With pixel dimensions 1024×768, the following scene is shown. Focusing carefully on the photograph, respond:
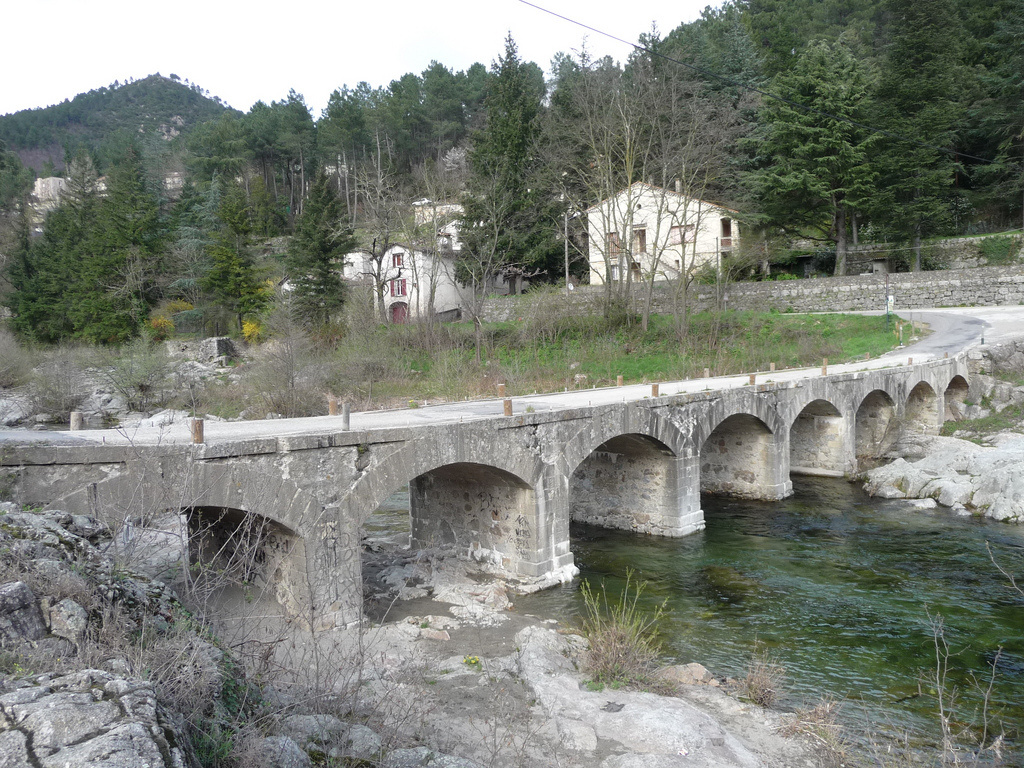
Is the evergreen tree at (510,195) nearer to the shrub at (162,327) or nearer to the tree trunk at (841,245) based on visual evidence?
the tree trunk at (841,245)

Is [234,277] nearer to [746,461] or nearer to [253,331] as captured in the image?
[253,331]

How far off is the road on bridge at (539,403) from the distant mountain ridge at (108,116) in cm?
9995

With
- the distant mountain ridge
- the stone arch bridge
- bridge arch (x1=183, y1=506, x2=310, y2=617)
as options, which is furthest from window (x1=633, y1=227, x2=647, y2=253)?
the distant mountain ridge

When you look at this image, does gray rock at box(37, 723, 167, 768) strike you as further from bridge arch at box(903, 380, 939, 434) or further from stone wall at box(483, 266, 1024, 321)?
stone wall at box(483, 266, 1024, 321)

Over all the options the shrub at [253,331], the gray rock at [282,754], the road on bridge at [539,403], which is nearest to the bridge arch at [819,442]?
the road on bridge at [539,403]

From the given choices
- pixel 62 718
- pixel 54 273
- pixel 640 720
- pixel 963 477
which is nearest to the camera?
pixel 62 718

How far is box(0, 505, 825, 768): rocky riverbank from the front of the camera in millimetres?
3524

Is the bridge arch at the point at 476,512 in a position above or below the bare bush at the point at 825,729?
above

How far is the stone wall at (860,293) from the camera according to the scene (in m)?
36.1

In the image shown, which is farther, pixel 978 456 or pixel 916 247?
pixel 916 247

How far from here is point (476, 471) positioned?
13164 mm

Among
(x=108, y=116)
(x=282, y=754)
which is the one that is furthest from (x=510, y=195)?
(x=108, y=116)

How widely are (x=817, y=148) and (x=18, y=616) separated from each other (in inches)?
1537

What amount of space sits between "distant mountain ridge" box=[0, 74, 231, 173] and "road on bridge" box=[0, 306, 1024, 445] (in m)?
99.9
